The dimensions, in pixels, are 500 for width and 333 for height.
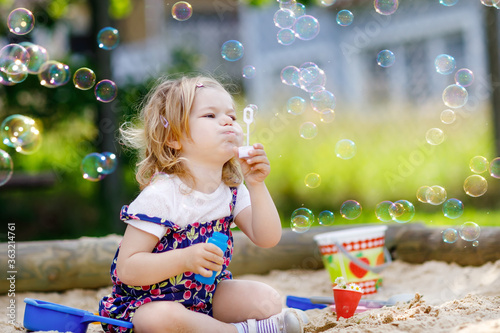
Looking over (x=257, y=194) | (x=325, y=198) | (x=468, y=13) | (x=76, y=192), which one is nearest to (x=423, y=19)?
(x=468, y=13)

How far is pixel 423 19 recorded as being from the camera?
876 cm

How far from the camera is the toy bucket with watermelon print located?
274 cm

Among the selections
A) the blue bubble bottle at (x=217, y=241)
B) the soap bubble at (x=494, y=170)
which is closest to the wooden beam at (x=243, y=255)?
the soap bubble at (x=494, y=170)

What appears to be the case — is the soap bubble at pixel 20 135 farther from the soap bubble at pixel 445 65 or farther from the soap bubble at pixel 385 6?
the soap bubble at pixel 445 65

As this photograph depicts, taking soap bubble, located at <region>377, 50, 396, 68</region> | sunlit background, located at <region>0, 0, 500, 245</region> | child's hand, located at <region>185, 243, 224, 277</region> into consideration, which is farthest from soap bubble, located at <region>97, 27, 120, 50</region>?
child's hand, located at <region>185, 243, 224, 277</region>

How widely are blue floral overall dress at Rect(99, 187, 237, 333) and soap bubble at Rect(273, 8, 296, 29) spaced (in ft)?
4.52

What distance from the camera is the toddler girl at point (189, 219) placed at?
5.88ft

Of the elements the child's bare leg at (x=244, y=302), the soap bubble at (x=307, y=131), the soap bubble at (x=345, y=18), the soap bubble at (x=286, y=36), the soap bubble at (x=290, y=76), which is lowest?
the child's bare leg at (x=244, y=302)

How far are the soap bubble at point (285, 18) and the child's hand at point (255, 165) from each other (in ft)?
4.05

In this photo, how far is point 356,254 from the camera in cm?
276

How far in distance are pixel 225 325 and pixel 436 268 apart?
1.54 meters

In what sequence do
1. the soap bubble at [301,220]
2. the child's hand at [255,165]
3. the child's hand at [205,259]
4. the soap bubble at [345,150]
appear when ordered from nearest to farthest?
the child's hand at [205,259]
the child's hand at [255,165]
the soap bubble at [301,220]
the soap bubble at [345,150]

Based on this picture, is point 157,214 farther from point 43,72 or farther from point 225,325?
point 43,72

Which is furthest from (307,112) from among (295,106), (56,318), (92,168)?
(56,318)
